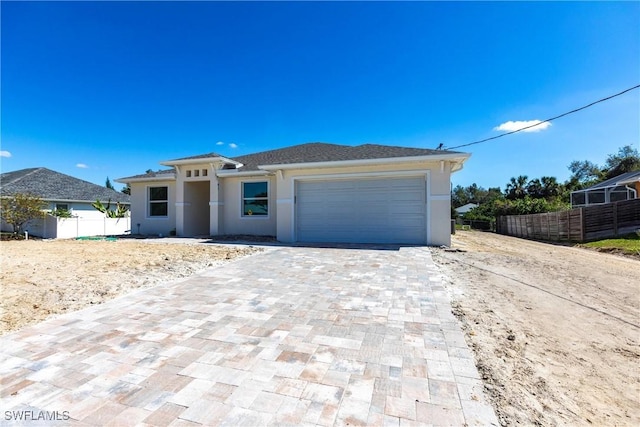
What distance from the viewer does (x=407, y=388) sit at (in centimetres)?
217

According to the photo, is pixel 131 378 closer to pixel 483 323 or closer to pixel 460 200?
pixel 483 323

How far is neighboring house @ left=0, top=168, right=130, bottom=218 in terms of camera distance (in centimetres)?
1762

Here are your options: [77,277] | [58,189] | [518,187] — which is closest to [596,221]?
[77,277]

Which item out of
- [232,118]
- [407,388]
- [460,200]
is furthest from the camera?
[460,200]

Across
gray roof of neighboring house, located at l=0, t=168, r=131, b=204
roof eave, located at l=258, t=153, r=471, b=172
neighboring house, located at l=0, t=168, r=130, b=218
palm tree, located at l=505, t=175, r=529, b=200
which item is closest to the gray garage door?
roof eave, located at l=258, t=153, r=471, b=172

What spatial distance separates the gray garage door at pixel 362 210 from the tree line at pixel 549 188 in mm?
23302

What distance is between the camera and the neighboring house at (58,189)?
57.8ft

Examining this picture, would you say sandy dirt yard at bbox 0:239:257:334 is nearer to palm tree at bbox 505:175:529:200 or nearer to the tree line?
the tree line

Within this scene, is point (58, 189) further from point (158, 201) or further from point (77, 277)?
point (77, 277)

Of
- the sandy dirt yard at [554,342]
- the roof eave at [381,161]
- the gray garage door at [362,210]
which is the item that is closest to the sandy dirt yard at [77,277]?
the gray garage door at [362,210]

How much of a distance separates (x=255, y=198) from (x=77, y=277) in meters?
7.92

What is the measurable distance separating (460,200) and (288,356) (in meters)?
70.4

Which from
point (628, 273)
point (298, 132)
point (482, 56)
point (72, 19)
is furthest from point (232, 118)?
point (628, 273)

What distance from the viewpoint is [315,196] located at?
447 inches
